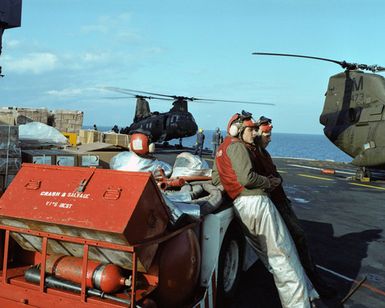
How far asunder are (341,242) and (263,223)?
3991mm

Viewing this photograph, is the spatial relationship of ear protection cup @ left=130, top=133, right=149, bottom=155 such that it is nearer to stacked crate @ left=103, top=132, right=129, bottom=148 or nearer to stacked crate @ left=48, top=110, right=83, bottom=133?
stacked crate @ left=103, top=132, right=129, bottom=148

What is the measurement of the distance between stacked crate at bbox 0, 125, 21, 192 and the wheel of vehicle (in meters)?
3.60

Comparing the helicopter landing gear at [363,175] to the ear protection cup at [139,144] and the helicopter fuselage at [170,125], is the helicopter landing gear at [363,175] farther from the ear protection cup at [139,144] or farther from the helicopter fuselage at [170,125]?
the helicopter fuselage at [170,125]

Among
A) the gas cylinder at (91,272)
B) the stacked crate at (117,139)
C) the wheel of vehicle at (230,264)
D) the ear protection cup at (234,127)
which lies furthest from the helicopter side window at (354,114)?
the gas cylinder at (91,272)

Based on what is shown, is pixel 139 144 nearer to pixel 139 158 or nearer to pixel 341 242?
pixel 139 158

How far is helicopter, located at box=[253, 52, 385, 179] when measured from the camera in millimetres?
16562

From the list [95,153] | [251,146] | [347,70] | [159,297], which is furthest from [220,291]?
[347,70]

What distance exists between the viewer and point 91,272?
11.3 feet

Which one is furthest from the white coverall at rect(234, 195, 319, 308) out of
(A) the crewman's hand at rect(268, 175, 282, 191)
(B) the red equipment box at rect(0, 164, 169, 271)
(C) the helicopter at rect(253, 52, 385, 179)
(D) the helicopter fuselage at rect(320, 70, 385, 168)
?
(D) the helicopter fuselage at rect(320, 70, 385, 168)

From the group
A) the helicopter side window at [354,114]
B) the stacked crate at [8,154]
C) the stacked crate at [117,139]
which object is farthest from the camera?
the helicopter side window at [354,114]

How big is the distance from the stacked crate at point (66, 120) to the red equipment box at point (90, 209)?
946cm

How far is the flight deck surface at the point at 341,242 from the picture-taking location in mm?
5398

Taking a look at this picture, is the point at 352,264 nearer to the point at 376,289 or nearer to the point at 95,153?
the point at 376,289

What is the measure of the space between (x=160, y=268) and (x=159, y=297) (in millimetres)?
286
